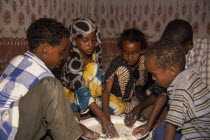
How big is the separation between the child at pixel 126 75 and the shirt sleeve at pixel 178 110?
0.83m

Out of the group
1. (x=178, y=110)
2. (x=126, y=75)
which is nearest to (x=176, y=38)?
(x=126, y=75)

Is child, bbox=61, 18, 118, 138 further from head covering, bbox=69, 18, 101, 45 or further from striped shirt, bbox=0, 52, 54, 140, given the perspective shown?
striped shirt, bbox=0, 52, 54, 140

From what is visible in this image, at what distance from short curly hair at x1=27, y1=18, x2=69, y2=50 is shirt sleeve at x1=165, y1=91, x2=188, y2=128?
2.71ft

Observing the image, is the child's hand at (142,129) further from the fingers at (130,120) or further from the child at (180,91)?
the child at (180,91)

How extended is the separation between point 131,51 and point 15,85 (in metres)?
1.09

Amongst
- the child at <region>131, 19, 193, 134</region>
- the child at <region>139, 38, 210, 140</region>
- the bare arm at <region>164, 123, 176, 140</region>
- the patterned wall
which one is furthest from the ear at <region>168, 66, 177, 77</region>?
the patterned wall

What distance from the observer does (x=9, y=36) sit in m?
2.67

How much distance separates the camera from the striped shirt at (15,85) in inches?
51.5

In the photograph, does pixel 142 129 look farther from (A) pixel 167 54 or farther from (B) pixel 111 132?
(A) pixel 167 54

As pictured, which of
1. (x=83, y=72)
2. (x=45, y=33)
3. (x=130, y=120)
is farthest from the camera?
(x=83, y=72)

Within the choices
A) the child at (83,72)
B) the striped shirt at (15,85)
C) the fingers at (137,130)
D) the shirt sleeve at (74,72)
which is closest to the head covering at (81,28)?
the child at (83,72)

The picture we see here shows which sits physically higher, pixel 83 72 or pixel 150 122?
pixel 83 72

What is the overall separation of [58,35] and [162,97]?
94 cm

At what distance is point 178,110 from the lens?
140cm
